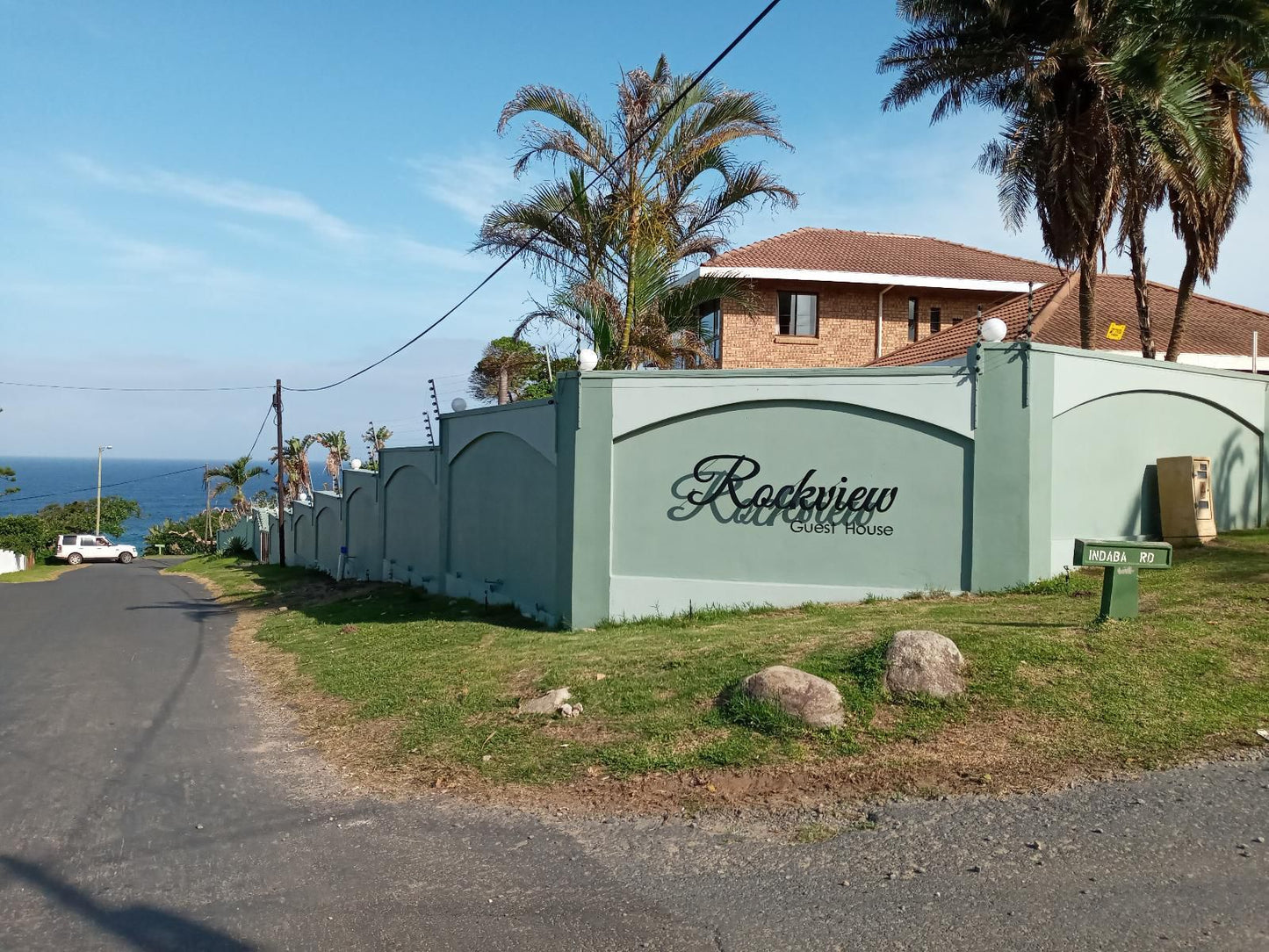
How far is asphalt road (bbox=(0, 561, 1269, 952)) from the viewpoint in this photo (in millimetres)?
4781

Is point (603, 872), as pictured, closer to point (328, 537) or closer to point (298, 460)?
point (328, 537)

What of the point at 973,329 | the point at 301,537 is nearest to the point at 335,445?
the point at 301,537

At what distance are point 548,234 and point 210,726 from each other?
29.4 feet

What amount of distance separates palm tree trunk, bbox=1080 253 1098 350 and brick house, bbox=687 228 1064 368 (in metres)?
8.34

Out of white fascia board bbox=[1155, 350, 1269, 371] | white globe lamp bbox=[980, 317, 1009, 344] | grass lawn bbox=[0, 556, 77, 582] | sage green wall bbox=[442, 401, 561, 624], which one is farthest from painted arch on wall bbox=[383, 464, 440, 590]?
grass lawn bbox=[0, 556, 77, 582]

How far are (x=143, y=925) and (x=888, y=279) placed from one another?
23.7m

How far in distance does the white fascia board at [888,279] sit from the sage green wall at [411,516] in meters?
8.61

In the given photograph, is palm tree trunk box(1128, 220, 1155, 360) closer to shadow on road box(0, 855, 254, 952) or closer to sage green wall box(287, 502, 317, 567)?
shadow on road box(0, 855, 254, 952)

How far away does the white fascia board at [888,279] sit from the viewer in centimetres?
2520

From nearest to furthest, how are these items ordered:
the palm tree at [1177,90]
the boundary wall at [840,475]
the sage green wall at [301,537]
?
1. the boundary wall at [840,475]
2. the palm tree at [1177,90]
3. the sage green wall at [301,537]

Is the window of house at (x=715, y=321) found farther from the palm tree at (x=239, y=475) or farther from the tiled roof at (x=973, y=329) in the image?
the palm tree at (x=239, y=475)

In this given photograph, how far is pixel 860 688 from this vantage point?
7.79m

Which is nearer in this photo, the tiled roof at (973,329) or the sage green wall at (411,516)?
the sage green wall at (411,516)

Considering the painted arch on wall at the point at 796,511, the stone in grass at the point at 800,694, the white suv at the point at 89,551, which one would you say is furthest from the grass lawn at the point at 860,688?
the white suv at the point at 89,551
